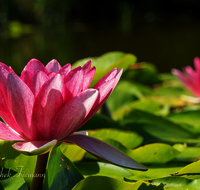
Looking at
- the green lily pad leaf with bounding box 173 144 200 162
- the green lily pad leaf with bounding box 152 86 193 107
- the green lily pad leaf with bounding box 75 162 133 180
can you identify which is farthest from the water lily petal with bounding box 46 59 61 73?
the green lily pad leaf with bounding box 152 86 193 107

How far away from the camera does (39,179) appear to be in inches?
13.1

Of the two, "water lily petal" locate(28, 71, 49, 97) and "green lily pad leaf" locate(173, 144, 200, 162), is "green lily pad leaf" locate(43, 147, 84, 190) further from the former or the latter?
"green lily pad leaf" locate(173, 144, 200, 162)

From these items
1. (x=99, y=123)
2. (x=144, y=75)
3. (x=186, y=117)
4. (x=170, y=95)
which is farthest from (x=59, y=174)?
(x=144, y=75)

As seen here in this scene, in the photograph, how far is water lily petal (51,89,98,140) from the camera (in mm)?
296

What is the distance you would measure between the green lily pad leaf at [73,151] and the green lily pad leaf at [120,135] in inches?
3.5

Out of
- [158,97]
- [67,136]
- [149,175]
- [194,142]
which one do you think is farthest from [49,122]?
[158,97]

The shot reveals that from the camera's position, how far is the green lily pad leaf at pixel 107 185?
31 cm

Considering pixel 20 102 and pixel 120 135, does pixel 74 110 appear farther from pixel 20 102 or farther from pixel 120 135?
pixel 120 135

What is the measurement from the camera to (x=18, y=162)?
14.4 inches

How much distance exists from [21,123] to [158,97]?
109 centimetres

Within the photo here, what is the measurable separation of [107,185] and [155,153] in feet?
0.62

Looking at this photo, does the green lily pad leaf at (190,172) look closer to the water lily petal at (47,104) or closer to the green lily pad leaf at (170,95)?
the water lily petal at (47,104)

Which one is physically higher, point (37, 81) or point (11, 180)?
point (37, 81)

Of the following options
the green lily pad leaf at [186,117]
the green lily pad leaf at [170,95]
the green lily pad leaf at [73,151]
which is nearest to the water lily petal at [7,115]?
the green lily pad leaf at [73,151]
